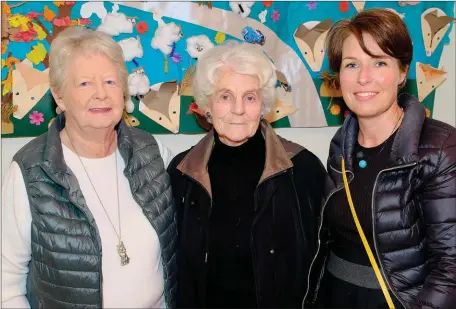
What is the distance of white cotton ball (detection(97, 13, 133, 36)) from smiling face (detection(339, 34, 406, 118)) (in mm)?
1231

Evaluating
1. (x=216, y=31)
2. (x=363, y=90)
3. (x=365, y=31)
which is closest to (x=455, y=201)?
(x=363, y=90)

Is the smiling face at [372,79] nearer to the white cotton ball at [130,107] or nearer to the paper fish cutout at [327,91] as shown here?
the paper fish cutout at [327,91]

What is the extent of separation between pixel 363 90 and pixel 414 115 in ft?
0.64

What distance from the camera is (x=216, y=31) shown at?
2.52 m

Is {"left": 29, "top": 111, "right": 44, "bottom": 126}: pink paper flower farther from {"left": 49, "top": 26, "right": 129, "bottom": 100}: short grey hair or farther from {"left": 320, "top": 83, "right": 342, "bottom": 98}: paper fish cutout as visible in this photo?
{"left": 320, "top": 83, "right": 342, "bottom": 98}: paper fish cutout

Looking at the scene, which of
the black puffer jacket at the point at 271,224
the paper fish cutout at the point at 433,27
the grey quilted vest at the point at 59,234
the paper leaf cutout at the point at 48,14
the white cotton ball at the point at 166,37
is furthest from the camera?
the paper fish cutout at the point at 433,27

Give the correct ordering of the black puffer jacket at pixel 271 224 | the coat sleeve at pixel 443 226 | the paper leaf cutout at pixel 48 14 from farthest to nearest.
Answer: the paper leaf cutout at pixel 48 14 → the black puffer jacket at pixel 271 224 → the coat sleeve at pixel 443 226

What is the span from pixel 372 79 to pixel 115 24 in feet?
4.57

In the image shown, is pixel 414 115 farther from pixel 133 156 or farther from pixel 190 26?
pixel 190 26

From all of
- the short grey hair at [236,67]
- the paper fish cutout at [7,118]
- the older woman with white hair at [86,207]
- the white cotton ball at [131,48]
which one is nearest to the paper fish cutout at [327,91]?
the short grey hair at [236,67]

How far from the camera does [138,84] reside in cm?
249

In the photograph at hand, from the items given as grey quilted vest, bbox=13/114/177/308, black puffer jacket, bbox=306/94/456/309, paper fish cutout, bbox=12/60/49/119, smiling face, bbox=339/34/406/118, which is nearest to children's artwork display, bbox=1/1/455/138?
paper fish cutout, bbox=12/60/49/119

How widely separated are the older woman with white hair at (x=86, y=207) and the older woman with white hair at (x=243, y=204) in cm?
14

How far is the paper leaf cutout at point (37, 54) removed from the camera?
2355 millimetres
